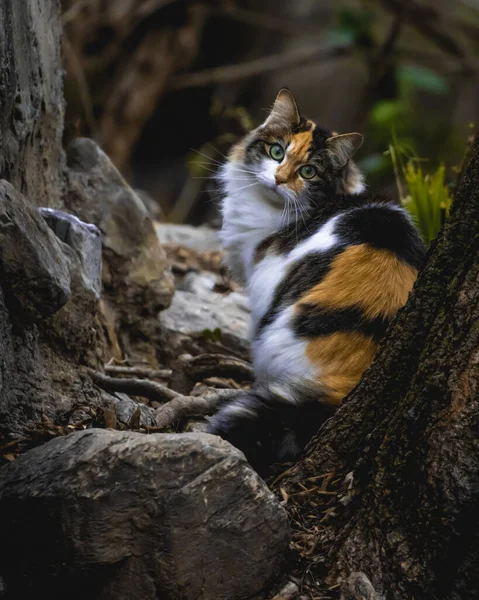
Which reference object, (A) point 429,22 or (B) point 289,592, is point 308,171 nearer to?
(B) point 289,592

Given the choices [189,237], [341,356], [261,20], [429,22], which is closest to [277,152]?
[341,356]

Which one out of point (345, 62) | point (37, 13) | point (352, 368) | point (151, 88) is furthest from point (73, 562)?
point (345, 62)

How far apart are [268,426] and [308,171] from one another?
126 cm

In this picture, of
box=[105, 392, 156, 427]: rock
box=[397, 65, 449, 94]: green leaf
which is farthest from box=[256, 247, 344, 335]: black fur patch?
box=[397, 65, 449, 94]: green leaf

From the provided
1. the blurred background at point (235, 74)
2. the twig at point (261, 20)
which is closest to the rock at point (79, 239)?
the blurred background at point (235, 74)

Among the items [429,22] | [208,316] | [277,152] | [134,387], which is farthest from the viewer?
[429,22]

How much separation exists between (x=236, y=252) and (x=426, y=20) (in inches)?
234

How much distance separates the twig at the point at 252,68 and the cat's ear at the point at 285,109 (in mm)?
5540

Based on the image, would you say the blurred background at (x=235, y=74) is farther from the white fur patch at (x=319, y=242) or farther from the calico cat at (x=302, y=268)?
the white fur patch at (x=319, y=242)

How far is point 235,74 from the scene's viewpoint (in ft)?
29.1

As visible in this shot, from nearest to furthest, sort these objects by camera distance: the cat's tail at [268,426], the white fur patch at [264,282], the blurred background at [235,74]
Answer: the cat's tail at [268,426]
the white fur patch at [264,282]
the blurred background at [235,74]

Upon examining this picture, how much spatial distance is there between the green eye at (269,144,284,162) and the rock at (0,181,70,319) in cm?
122

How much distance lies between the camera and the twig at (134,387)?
2.91 metres

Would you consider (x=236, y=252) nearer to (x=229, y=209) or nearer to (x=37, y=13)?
(x=229, y=209)
